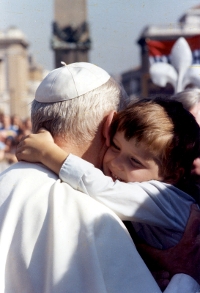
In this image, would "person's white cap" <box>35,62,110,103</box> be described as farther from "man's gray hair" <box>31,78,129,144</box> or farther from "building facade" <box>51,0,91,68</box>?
"building facade" <box>51,0,91,68</box>

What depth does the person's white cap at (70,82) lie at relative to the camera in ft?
5.27

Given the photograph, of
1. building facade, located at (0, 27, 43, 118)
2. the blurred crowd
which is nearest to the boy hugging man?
the blurred crowd

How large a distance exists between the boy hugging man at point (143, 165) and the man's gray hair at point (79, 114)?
0.04 m

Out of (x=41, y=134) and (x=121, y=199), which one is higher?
(x=41, y=134)

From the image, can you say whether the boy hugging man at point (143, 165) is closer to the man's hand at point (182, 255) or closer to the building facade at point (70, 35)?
the man's hand at point (182, 255)

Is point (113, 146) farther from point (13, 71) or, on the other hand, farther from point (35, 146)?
point (13, 71)

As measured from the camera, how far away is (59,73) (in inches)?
67.0

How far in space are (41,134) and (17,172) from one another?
0.14 meters

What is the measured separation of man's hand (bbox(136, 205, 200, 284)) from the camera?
1.55m

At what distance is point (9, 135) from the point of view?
824cm

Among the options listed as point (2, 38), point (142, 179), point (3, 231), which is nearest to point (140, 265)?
point (142, 179)

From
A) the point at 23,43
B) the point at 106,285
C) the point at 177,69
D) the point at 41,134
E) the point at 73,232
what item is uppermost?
the point at 41,134

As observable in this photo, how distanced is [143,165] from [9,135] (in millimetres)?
6836

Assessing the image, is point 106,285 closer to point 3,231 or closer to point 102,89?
point 3,231
